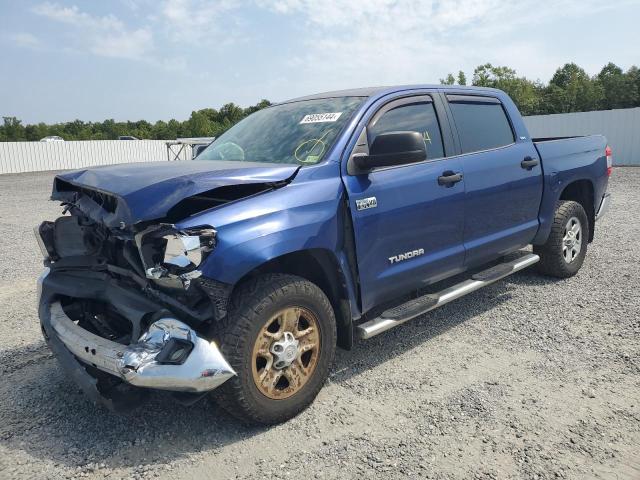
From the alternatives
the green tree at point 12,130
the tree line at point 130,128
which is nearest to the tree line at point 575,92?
the tree line at point 130,128

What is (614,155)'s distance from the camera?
22.6 metres

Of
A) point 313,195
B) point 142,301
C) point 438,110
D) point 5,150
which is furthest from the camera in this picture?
point 5,150

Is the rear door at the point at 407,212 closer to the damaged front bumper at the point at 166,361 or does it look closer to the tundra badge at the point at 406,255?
the tundra badge at the point at 406,255

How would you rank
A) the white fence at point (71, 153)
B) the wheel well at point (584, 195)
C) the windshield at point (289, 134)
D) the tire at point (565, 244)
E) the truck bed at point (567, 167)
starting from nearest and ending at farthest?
the windshield at point (289, 134), the truck bed at point (567, 167), the tire at point (565, 244), the wheel well at point (584, 195), the white fence at point (71, 153)

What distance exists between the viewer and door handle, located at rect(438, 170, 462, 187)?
3.75m

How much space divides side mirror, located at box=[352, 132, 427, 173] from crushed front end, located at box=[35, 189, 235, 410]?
1172mm

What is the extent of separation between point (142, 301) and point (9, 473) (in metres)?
1.04

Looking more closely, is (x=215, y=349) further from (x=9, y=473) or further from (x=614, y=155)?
(x=614, y=155)

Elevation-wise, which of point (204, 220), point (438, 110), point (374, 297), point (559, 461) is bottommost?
point (559, 461)

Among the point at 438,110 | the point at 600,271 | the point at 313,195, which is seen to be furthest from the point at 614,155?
the point at 313,195

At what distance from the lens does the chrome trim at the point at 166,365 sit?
7.98 ft

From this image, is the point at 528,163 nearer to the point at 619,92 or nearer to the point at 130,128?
the point at 619,92

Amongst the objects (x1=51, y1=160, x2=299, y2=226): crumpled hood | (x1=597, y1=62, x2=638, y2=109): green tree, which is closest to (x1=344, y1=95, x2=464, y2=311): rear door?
(x1=51, y1=160, x2=299, y2=226): crumpled hood

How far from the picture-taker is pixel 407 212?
3.47m
